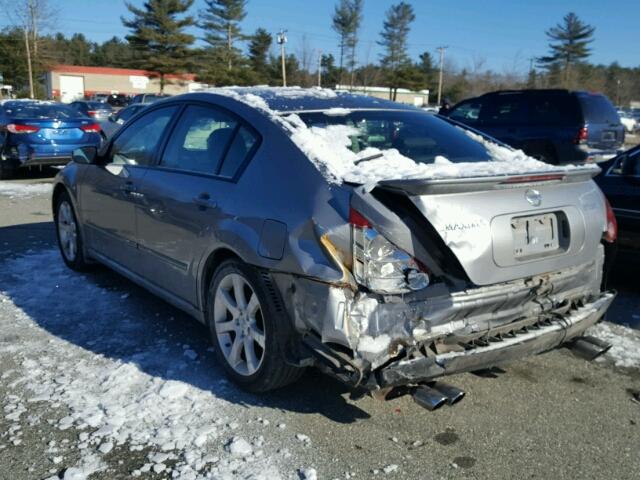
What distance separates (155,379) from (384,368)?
1.54m

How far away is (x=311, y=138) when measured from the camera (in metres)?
3.32

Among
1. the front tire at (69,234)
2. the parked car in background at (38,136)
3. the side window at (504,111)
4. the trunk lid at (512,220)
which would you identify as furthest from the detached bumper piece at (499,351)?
the parked car in background at (38,136)

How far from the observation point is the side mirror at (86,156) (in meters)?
5.17

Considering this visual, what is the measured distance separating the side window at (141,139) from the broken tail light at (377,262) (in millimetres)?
2138

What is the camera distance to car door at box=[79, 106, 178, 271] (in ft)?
14.7

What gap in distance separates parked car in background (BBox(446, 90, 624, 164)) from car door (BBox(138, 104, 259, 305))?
364 inches

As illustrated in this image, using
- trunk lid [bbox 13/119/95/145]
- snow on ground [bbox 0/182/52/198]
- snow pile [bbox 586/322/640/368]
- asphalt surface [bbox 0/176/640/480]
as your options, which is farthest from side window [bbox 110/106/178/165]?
trunk lid [bbox 13/119/95/145]

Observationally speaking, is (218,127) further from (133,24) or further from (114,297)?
(133,24)

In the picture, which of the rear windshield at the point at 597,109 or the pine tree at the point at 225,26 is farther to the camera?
the pine tree at the point at 225,26

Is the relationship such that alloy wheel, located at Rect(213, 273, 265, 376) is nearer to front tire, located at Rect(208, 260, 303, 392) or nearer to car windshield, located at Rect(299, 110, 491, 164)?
front tire, located at Rect(208, 260, 303, 392)

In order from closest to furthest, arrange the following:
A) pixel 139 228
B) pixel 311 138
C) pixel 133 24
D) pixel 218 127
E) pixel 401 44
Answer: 1. pixel 311 138
2. pixel 218 127
3. pixel 139 228
4. pixel 133 24
5. pixel 401 44

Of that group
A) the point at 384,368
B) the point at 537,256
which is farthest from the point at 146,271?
the point at 537,256

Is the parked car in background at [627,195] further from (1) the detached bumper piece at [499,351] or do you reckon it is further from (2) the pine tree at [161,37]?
(2) the pine tree at [161,37]

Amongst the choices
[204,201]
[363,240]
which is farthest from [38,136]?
[363,240]
